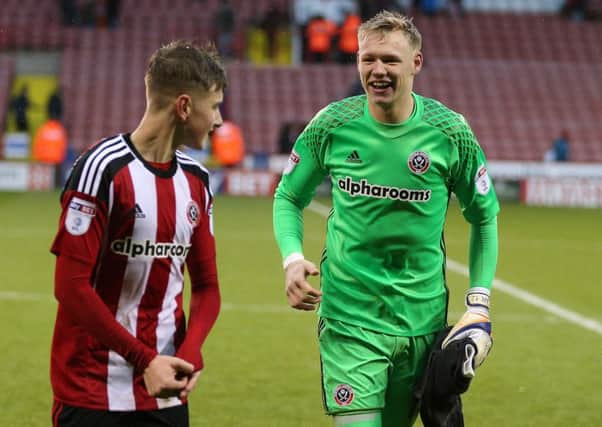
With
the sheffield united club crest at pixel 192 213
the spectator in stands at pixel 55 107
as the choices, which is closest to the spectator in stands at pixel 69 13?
the spectator in stands at pixel 55 107

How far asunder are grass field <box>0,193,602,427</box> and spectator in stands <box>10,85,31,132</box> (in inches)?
467

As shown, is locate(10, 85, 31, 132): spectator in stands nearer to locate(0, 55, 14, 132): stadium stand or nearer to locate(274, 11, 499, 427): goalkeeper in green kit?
locate(0, 55, 14, 132): stadium stand

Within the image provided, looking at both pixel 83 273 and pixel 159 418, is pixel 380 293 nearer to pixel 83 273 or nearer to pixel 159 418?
pixel 159 418

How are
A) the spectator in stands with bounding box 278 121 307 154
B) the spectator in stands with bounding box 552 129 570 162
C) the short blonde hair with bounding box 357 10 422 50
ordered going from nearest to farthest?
the short blonde hair with bounding box 357 10 422 50
the spectator in stands with bounding box 278 121 307 154
the spectator in stands with bounding box 552 129 570 162

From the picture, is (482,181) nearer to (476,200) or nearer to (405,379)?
(476,200)

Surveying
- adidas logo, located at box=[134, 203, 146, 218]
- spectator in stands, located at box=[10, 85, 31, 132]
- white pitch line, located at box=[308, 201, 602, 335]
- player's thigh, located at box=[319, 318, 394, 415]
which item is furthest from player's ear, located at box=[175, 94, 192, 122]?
spectator in stands, located at box=[10, 85, 31, 132]

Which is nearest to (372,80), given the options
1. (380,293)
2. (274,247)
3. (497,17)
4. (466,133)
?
(466,133)

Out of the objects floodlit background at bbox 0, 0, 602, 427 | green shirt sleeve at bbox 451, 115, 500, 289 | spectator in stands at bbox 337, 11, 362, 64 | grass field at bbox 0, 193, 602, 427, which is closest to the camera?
green shirt sleeve at bbox 451, 115, 500, 289

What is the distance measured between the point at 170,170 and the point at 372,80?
104cm

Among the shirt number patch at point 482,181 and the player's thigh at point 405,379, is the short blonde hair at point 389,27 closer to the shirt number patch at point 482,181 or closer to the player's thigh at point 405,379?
the shirt number patch at point 482,181

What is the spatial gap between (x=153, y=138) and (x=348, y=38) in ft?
87.7

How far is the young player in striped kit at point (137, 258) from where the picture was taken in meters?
3.20

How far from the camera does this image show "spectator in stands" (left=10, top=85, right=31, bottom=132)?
1059 inches

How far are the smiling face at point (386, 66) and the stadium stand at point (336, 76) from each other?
23.2 m
